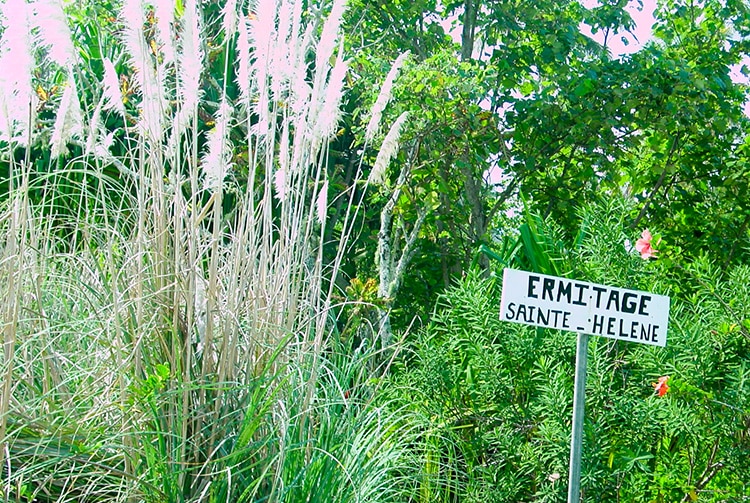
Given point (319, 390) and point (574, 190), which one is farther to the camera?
point (574, 190)

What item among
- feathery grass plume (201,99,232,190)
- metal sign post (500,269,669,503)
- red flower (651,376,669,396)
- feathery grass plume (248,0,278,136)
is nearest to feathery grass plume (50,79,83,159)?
feathery grass plume (201,99,232,190)

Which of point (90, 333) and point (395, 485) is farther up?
point (90, 333)

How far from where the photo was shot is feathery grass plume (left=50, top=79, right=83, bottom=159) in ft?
10.2

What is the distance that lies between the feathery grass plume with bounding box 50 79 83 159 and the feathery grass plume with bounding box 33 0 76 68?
89mm

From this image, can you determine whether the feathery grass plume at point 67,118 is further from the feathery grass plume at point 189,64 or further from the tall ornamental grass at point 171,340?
the feathery grass plume at point 189,64

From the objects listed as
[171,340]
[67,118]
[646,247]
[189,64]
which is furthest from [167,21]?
[646,247]

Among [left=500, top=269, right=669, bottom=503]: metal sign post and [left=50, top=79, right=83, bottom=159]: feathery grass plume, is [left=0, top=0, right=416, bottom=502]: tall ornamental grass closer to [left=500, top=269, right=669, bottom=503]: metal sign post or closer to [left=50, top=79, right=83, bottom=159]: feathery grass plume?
[left=50, top=79, right=83, bottom=159]: feathery grass plume

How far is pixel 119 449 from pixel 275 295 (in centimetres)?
72

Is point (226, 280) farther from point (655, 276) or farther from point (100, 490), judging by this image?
point (655, 276)

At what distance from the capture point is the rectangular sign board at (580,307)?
Answer: 327 cm

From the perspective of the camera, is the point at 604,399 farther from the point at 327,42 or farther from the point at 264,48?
the point at 264,48

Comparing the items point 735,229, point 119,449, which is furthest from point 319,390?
point 735,229

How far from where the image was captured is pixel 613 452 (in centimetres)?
378

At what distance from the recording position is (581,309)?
3299 mm
